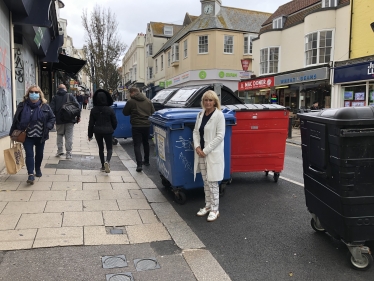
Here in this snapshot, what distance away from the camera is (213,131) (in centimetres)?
435

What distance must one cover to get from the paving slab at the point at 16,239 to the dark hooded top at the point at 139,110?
3695 mm

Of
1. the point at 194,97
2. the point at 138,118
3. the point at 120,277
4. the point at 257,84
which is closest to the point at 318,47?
the point at 257,84

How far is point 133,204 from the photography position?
5.00 metres

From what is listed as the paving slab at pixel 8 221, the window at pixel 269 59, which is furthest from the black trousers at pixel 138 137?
the window at pixel 269 59

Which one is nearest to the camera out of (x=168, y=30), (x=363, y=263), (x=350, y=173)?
(x=350, y=173)

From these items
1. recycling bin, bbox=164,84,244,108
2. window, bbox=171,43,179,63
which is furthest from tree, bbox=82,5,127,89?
recycling bin, bbox=164,84,244,108

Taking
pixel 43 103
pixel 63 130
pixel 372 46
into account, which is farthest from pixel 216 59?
pixel 43 103

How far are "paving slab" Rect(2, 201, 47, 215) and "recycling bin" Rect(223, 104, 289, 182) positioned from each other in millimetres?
3188

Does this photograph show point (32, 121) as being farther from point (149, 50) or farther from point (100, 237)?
point (149, 50)

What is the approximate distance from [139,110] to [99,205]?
9.42 ft

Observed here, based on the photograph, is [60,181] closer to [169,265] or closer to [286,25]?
[169,265]

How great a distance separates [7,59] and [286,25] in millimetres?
19202

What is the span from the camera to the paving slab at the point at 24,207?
440 centimetres

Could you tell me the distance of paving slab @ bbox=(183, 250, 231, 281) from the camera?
308 centimetres
